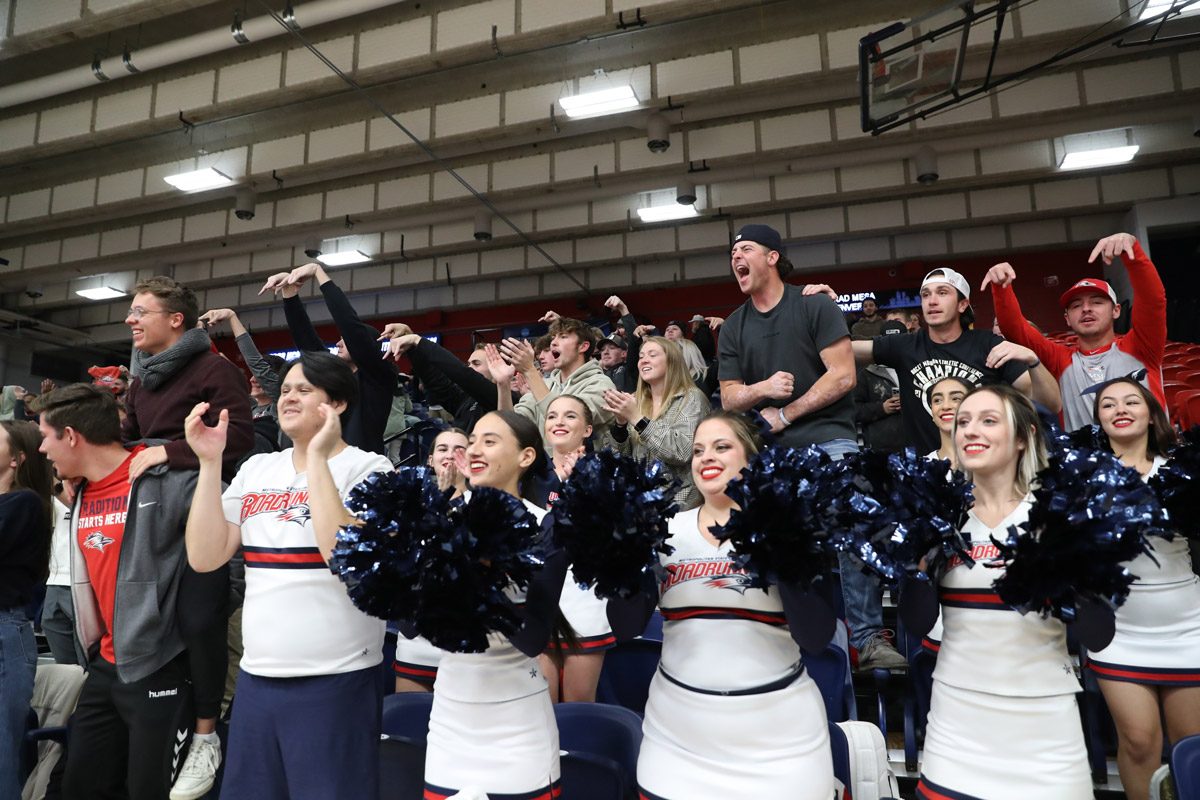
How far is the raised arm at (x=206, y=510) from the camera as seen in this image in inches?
81.7

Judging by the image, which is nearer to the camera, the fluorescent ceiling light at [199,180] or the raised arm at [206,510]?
the raised arm at [206,510]

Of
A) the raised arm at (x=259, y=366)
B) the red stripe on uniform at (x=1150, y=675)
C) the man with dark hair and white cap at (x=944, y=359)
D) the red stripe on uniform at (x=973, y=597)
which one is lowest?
the red stripe on uniform at (x=1150, y=675)

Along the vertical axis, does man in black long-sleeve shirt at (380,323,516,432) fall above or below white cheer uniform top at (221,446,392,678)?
above

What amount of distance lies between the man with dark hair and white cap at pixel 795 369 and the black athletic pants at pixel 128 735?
1957 mm

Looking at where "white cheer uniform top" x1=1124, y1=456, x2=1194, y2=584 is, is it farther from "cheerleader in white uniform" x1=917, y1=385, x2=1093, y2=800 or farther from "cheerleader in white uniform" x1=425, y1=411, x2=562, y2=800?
"cheerleader in white uniform" x1=425, y1=411, x2=562, y2=800

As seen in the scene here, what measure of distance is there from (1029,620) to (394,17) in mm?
7190

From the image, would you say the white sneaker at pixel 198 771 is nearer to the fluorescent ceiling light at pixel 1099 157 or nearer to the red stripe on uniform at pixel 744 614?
the red stripe on uniform at pixel 744 614

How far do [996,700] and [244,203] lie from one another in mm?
10171

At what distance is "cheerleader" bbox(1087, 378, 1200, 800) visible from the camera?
6.62 feet

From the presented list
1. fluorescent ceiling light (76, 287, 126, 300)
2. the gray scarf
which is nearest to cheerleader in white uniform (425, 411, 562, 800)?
the gray scarf

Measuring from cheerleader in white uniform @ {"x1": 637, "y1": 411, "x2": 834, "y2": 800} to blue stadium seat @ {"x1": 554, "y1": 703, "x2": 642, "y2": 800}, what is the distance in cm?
18

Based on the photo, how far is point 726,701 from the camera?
163 centimetres

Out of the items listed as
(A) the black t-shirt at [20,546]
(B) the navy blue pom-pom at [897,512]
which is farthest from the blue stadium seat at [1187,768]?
(A) the black t-shirt at [20,546]

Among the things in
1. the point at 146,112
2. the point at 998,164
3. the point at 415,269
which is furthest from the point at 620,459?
the point at 415,269
